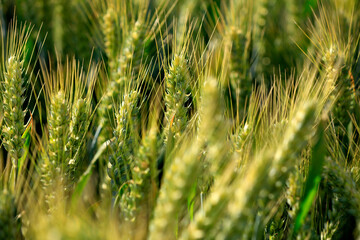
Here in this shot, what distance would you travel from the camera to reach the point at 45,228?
2.02 feet

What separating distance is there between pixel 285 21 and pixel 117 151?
1110mm

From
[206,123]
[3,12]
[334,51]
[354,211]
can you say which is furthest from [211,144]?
[3,12]

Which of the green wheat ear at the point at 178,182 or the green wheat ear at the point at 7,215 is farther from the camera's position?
the green wheat ear at the point at 7,215

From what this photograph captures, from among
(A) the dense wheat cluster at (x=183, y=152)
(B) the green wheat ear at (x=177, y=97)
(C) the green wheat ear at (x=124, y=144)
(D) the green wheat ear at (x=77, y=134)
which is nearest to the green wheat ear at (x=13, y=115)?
(A) the dense wheat cluster at (x=183, y=152)

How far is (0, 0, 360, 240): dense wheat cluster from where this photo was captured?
2.19 feet

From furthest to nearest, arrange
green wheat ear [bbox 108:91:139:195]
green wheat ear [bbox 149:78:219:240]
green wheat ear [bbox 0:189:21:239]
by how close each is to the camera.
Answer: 1. green wheat ear [bbox 108:91:139:195]
2. green wheat ear [bbox 0:189:21:239]
3. green wheat ear [bbox 149:78:219:240]

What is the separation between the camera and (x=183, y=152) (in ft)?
2.41

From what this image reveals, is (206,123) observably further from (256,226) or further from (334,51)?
(334,51)

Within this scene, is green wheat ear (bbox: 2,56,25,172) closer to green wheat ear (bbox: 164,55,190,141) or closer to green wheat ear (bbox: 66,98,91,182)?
green wheat ear (bbox: 66,98,91,182)

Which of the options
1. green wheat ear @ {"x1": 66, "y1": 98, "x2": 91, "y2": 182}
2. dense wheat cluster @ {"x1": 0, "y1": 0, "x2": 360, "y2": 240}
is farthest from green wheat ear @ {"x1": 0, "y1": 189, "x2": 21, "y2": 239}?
green wheat ear @ {"x1": 66, "y1": 98, "x2": 91, "y2": 182}

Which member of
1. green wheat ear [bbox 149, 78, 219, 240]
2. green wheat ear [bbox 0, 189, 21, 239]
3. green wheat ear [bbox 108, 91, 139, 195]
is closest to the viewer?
green wheat ear [bbox 149, 78, 219, 240]

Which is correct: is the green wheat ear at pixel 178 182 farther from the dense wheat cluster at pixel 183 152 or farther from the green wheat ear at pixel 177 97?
the green wheat ear at pixel 177 97

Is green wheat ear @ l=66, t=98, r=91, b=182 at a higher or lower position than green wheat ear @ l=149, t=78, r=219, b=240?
lower

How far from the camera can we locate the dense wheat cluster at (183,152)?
2.19ft
